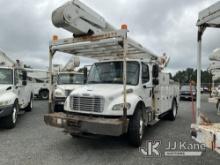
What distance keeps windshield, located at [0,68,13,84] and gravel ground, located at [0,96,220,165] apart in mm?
1810

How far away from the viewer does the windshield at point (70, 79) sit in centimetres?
1140

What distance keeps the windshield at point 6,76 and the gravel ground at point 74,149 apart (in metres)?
1.81

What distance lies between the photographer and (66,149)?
5070 millimetres

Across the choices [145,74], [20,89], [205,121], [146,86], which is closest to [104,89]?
[146,86]

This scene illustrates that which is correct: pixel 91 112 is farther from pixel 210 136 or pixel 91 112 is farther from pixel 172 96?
pixel 172 96

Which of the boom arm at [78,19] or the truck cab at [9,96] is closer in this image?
the boom arm at [78,19]

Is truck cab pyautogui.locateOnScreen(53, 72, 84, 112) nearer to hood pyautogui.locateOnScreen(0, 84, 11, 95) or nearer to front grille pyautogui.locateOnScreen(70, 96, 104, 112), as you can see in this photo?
hood pyautogui.locateOnScreen(0, 84, 11, 95)

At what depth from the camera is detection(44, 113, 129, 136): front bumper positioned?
430 centimetres

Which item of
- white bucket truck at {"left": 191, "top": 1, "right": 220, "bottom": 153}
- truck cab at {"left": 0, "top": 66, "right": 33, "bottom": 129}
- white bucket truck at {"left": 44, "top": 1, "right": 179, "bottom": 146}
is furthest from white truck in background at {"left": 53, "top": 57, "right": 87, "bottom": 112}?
white bucket truck at {"left": 191, "top": 1, "right": 220, "bottom": 153}

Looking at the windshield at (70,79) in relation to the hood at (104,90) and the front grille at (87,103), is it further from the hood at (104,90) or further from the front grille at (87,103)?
the front grille at (87,103)

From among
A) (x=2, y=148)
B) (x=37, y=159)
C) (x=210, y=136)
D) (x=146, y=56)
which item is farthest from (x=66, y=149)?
(x=146, y=56)

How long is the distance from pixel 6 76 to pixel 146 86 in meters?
5.06

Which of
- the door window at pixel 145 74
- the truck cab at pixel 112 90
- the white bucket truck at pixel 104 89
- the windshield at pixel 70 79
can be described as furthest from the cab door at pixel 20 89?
the door window at pixel 145 74

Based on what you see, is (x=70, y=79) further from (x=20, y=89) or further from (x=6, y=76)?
(x=6, y=76)
